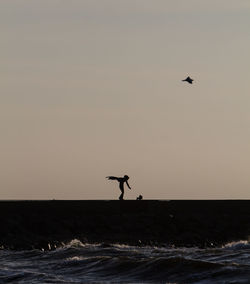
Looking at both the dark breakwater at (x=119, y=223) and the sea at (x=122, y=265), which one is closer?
the sea at (x=122, y=265)

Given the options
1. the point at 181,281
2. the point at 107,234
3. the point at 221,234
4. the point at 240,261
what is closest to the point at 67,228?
the point at 107,234

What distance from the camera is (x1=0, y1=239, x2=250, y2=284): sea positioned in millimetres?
29531

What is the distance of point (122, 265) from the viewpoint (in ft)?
105

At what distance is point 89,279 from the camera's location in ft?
98.1

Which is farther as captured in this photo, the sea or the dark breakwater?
the dark breakwater

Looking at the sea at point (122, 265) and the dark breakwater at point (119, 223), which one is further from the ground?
the dark breakwater at point (119, 223)

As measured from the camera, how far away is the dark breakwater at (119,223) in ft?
137

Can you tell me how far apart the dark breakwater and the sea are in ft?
11.3

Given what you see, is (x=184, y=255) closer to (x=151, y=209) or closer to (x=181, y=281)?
(x=181, y=281)

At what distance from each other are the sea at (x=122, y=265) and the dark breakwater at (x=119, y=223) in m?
3.43

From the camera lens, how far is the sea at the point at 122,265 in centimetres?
2953

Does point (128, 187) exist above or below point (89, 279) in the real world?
above

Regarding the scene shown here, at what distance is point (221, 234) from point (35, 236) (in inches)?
280

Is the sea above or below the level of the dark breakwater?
below
